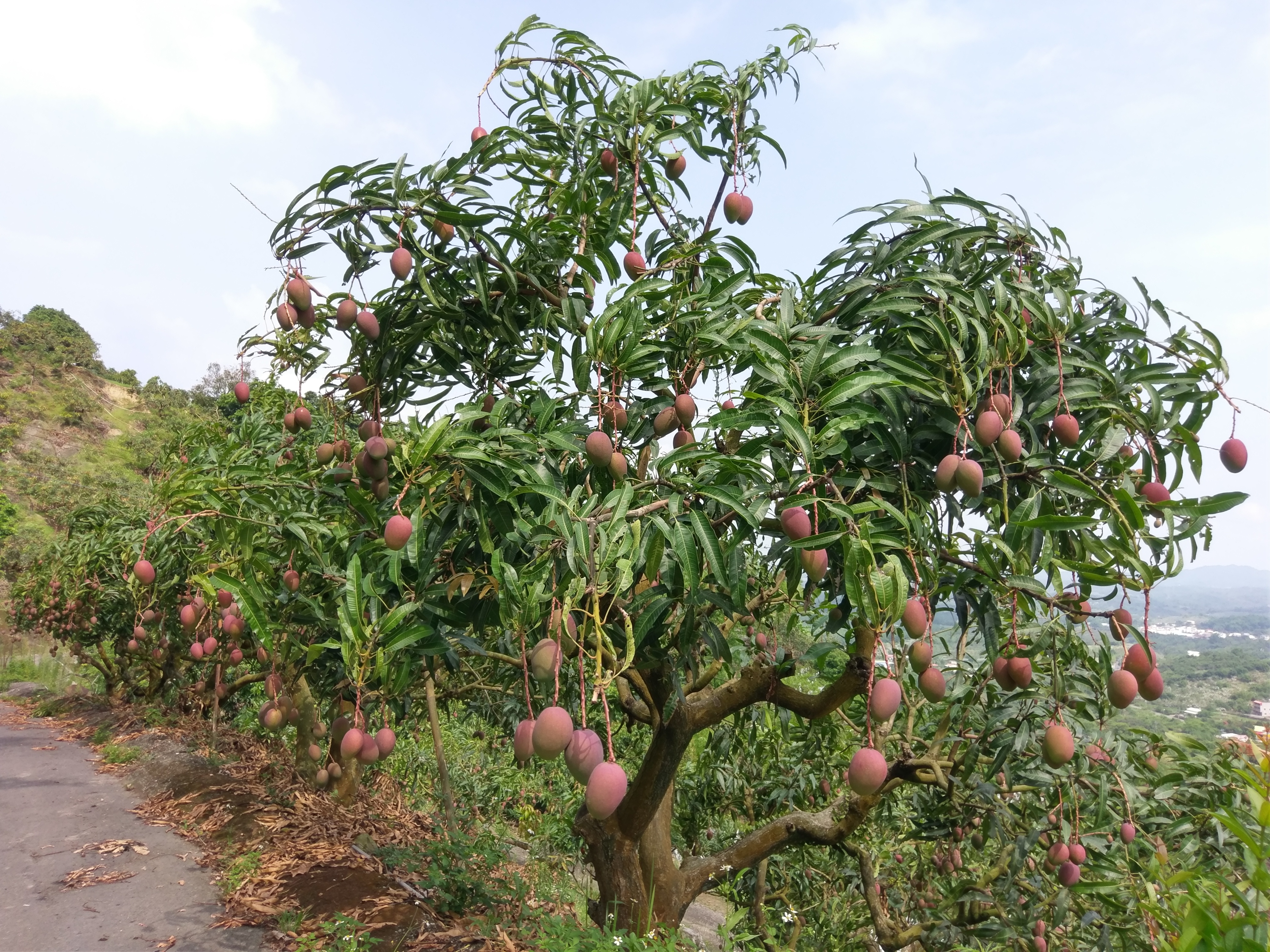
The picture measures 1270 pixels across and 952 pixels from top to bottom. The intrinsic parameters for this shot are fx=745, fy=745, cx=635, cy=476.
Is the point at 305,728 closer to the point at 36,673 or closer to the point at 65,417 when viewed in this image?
the point at 36,673

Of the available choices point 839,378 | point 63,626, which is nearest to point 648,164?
point 839,378

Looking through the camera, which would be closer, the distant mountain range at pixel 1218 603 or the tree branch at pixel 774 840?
the tree branch at pixel 774 840

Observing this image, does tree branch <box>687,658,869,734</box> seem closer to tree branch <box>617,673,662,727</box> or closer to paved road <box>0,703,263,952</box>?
tree branch <box>617,673,662,727</box>

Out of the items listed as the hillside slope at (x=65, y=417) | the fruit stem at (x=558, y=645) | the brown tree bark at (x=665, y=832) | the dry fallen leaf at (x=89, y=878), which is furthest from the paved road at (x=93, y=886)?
the hillside slope at (x=65, y=417)

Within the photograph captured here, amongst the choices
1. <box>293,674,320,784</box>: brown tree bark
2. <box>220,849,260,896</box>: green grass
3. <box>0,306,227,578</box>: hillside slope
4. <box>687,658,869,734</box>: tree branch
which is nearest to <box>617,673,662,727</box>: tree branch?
<box>687,658,869,734</box>: tree branch

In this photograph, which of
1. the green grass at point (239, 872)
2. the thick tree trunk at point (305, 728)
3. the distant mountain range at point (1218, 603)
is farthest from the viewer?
the distant mountain range at point (1218, 603)

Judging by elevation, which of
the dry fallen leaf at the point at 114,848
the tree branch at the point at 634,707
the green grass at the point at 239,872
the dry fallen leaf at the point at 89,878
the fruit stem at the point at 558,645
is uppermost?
the fruit stem at the point at 558,645

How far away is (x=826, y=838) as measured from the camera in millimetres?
3033

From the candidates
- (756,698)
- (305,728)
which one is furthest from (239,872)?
Answer: (756,698)

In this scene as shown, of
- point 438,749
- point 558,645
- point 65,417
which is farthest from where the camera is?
point 65,417

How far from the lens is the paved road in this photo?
3377mm

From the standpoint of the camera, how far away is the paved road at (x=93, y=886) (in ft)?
11.1

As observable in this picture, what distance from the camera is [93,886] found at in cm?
410

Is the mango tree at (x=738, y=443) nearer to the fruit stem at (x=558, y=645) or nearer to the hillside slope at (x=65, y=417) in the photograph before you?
the fruit stem at (x=558, y=645)
